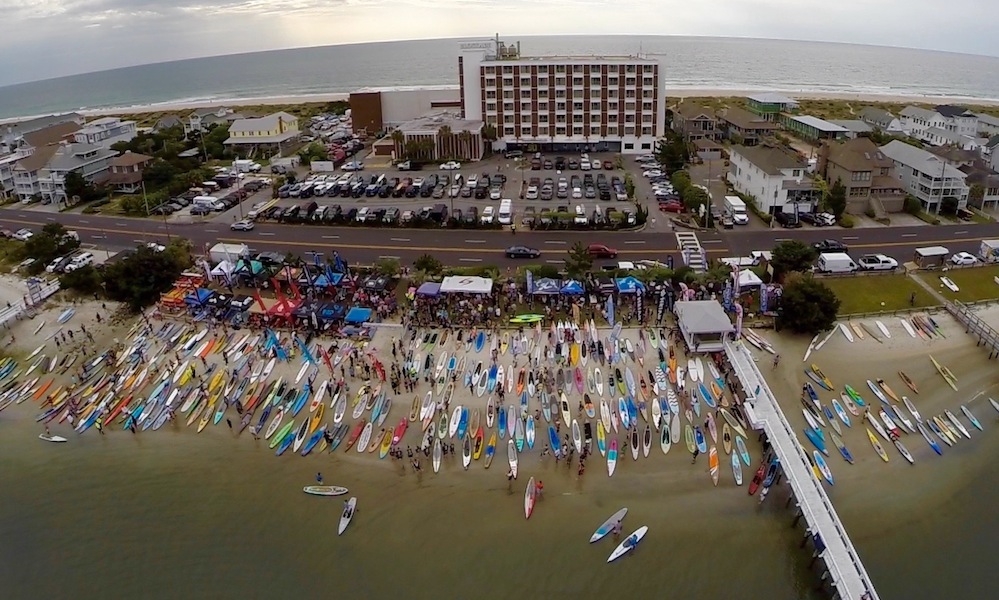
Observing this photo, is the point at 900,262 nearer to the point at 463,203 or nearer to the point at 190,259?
the point at 463,203

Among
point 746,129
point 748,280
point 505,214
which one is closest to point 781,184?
point 748,280

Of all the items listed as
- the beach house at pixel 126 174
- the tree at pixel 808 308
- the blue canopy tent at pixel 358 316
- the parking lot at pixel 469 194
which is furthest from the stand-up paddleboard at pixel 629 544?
the beach house at pixel 126 174

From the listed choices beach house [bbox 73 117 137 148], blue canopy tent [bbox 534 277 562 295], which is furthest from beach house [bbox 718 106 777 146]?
beach house [bbox 73 117 137 148]

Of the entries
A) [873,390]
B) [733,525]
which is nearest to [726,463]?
[733,525]

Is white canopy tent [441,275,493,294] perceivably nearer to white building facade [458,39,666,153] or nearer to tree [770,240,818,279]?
tree [770,240,818,279]

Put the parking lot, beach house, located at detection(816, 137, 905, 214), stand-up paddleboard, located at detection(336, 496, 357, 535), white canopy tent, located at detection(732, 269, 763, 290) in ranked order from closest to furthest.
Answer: stand-up paddleboard, located at detection(336, 496, 357, 535) → white canopy tent, located at detection(732, 269, 763, 290) → beach house, located at detection(816, 137, 905, 214) → the parking lot
